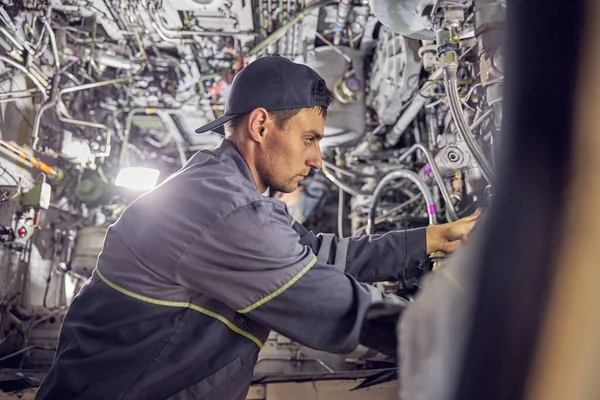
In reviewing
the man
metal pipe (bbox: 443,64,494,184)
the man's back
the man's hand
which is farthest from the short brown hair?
the man's hand

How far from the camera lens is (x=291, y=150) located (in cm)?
133

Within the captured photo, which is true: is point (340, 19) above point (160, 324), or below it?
above

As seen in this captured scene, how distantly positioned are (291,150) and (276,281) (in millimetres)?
501

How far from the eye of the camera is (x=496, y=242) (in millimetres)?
468

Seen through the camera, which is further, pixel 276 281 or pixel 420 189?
pixel 420 189

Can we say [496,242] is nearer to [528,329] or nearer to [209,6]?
[528,329]

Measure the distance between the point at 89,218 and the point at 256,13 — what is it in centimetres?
215

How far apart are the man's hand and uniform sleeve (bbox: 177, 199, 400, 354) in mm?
376

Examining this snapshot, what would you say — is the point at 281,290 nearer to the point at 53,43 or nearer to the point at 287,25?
the point at 287,25

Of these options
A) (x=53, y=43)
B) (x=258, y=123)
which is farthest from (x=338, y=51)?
(x=258, y=123)

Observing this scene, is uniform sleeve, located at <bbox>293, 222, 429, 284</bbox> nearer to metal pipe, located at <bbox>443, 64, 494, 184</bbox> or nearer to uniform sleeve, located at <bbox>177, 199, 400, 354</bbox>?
metal pipe, located at <bbox>443, 64, 494, 184</bbox>

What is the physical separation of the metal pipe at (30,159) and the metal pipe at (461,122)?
2.36m

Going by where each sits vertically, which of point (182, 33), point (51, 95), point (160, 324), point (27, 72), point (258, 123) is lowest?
point (160, 324)

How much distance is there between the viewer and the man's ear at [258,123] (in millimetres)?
1276
